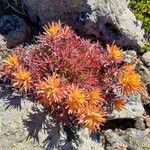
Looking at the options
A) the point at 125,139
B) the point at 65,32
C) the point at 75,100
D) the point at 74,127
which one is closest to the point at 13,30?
the point at 65,32

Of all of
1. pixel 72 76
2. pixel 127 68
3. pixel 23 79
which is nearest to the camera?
pixel 23 79

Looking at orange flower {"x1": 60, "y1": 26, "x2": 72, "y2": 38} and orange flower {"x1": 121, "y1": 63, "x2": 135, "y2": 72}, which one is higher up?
orange flower {"x1": 121, "y1": 63, "x2": 135, "y2": 72}

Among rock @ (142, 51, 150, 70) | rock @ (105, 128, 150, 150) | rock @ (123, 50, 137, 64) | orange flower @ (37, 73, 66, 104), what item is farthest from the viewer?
rock @ (142, 51, 150, 70)

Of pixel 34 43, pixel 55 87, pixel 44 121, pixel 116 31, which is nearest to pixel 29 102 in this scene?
pixel 44 121

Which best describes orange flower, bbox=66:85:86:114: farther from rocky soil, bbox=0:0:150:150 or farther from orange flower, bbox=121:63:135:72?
orange flower, bbox=121:63:135:72

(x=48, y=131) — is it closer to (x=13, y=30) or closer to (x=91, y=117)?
(x=91, y=117)

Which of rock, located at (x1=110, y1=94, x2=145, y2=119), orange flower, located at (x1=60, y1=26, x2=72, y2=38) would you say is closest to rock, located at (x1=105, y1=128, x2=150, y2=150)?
rock, located at (x1=110, y1=94, x2=145, y2=119)
